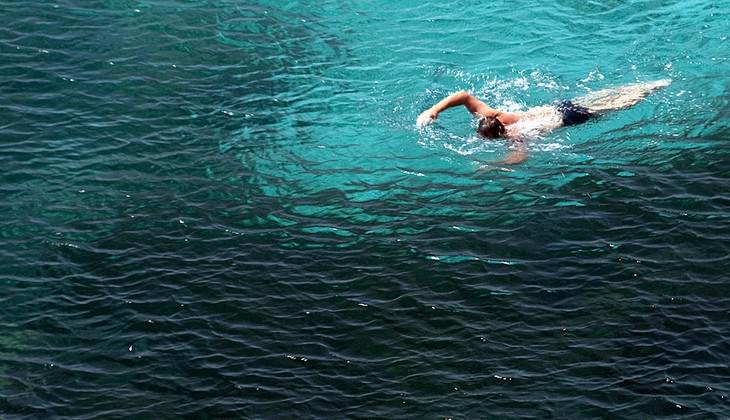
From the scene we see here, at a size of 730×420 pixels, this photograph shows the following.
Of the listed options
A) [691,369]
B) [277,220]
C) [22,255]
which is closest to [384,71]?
[277,220]

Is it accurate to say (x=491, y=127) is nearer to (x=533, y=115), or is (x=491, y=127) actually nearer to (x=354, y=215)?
(x=533, y=115)

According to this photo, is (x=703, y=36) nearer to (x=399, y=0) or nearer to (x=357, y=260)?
(x=399, y=0)

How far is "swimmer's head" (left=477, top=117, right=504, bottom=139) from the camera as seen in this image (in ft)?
74.9

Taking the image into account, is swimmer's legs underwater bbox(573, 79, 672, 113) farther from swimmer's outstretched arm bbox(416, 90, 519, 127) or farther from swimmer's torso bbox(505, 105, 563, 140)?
swimmer's outstretched arm bbox(416, 90, 519, 127)

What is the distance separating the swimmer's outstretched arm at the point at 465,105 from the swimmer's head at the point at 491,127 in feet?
0.73

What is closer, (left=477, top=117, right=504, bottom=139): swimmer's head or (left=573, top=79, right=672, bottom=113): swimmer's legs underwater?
(left=477, top=117, right=504, bottom=139): swimmer's head

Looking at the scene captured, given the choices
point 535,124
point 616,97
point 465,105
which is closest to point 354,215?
point 465,105

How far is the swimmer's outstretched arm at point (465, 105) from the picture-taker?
2206cm

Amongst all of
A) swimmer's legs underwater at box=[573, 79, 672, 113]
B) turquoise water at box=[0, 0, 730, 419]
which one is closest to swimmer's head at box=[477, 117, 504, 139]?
turquoise water at box=[0, 0, 730, 419]

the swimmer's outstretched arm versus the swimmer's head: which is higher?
the swimmer's outstretched arm

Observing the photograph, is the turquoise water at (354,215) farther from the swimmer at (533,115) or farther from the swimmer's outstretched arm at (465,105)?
the swimmer's outstretched arm at (465,105)

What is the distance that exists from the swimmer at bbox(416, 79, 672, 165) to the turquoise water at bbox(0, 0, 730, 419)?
0.43m

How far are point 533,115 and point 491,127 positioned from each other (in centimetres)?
142

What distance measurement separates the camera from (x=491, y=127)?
2286 centimetres
